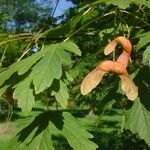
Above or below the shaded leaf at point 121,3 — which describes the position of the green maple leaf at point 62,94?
below

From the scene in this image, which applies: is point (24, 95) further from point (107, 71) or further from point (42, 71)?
point (107, 71)

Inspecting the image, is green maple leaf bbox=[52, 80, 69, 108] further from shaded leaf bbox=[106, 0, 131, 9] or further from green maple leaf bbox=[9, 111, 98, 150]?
shaded leaf bbox=[106, 0, 131, 9]

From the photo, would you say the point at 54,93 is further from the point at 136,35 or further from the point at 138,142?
the point at 138,142

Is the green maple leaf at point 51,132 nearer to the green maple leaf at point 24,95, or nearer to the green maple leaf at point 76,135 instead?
the green maple leaf at point 76,135

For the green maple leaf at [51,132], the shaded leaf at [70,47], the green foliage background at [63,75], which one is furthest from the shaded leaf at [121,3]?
the green maple leaf at [51,132]

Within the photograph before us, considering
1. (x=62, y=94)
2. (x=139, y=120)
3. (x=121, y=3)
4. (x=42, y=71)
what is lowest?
(x=139, y=120)

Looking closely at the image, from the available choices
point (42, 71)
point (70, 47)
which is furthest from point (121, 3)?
point (42, 71)

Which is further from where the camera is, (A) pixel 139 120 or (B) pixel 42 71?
(A) pixel 139 120

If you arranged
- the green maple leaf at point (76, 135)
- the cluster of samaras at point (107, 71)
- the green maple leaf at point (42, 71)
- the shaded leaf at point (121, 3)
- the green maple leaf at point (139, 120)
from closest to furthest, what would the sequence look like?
the cluster of samaras at point (107, 71) → the green maple leaf at point (42, 71) → the shaded leaf at point (121, 3) → the green maple leaf at point (76, 135) → the green maple leaf at point (139, 120)

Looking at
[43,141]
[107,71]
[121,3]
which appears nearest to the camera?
[107,71]
